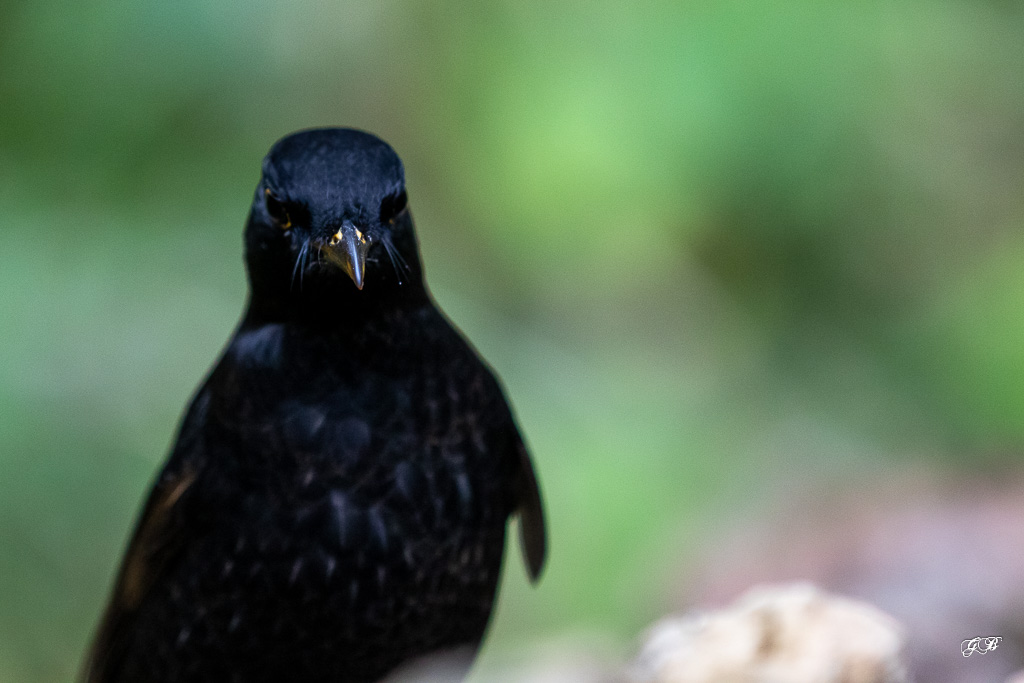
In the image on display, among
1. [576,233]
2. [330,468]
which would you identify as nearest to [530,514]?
[330,468]

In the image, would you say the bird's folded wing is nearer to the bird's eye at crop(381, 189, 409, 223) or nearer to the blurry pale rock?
the bird's eye at crop(381, 189, 409, 223)

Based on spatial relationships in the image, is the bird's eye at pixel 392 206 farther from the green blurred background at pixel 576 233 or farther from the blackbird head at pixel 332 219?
the green blurred background at pixel 576 233

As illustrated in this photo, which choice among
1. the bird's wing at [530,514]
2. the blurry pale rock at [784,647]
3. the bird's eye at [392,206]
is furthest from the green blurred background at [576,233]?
the blurry pale rock at [784,647]

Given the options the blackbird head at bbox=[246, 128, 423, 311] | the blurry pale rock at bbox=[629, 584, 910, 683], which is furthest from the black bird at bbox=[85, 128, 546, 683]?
the blurry pale rock at bbox=[629, 584, 910, 683]

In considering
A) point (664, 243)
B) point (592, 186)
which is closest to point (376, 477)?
point (592, 186)

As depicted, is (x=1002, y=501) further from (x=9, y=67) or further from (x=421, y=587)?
(x=9, y=67)

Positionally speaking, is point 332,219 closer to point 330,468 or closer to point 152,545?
point 330,468

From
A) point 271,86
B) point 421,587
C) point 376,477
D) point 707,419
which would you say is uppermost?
point 271,86

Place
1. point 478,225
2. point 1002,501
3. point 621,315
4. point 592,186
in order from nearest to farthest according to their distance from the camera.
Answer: point 1002,501
point 592,186
point 478,225
point 621,315
